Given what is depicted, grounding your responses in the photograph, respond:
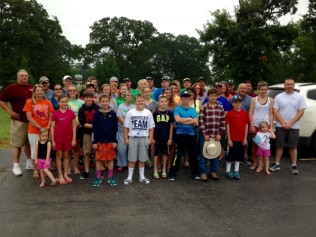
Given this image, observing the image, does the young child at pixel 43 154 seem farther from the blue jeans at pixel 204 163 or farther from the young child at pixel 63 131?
the blue jeans at pixel 204 163

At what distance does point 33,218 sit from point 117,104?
3416mm

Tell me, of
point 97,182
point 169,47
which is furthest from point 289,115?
point 169,47

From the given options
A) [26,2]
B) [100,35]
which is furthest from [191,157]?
[100,35]

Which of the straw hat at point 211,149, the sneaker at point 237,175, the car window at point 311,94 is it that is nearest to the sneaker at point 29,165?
the straw hat at point 211,149

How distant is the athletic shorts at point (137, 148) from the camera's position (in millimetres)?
6402

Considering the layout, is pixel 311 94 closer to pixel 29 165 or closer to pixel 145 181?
pixel 145 181

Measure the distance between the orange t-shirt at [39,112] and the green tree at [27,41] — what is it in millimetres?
31180

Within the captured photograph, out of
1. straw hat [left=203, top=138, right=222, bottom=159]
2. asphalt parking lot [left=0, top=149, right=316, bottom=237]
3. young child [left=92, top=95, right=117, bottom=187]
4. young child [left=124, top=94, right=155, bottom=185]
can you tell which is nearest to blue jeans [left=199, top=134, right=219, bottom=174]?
straw hat [left=203, top=138, right=222, bottom=159]

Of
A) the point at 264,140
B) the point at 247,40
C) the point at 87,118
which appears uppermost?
the point at 247,40

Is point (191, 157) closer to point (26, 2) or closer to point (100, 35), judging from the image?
point (26, 2)

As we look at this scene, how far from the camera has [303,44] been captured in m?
21.7

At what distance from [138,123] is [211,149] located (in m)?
1.47

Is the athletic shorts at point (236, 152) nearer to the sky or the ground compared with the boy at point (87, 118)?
nearer to the ground

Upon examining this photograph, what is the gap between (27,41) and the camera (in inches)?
1502
